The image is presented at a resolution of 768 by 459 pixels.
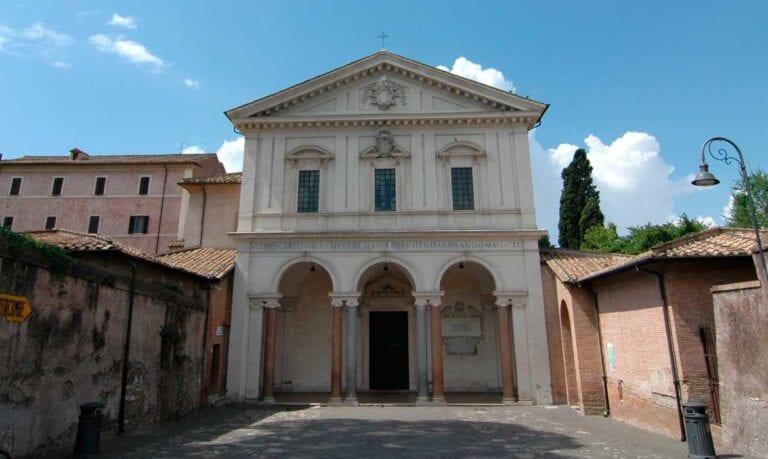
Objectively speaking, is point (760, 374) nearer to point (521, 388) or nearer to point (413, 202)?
point (521, 388)

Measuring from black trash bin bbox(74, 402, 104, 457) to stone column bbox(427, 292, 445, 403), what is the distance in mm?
10053

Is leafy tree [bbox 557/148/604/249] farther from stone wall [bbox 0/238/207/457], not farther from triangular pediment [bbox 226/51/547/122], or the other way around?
stone wall [bbox 0/238/207/457]

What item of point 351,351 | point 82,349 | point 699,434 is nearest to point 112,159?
point 351,351

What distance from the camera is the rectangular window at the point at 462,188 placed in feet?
57.8

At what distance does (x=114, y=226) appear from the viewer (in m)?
31.9

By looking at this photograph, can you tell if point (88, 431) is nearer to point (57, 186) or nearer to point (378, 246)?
point (378, 246)

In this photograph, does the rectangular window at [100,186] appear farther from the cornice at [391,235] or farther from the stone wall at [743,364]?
the stone wall at [743,364]

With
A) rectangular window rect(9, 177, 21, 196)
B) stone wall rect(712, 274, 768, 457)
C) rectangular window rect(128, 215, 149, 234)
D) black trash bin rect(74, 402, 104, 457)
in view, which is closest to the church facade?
stone wall rect(712, 274, 768, 457)

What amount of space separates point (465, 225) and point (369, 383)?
23.9ft

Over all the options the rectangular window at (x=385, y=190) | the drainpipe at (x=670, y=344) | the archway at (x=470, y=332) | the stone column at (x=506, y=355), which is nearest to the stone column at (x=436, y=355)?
the stone column at (x=506, y=355)

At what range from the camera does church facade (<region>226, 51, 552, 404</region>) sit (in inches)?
645

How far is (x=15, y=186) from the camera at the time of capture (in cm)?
3228

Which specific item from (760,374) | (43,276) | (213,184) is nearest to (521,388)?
(760,374)

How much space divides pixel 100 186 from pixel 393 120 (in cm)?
2420
